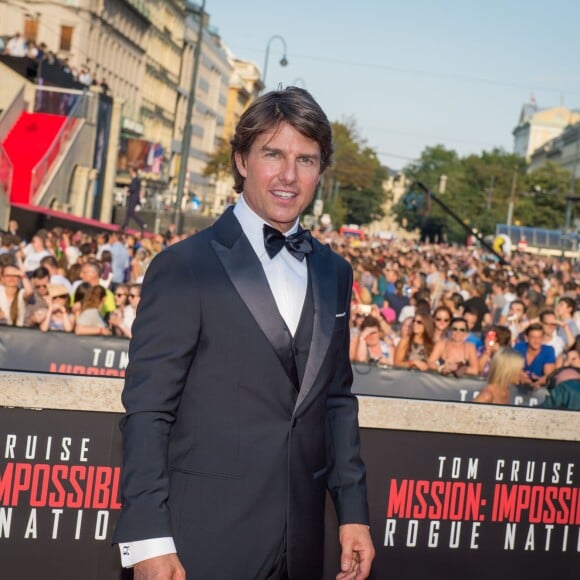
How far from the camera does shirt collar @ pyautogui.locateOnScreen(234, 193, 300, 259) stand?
11.7ft

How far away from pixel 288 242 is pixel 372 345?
962cm

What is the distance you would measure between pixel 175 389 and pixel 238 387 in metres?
0.18

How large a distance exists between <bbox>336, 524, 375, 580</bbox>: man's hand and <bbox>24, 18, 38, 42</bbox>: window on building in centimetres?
7588

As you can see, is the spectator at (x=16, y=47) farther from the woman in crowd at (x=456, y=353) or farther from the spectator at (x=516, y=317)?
the woman in crowd at (x=456, y=353)

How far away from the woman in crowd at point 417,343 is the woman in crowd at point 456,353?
0.34ft

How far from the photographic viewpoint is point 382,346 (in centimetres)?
1330

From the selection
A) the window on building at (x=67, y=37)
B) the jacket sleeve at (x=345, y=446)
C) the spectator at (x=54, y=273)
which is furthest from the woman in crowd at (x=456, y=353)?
the window on building at (x=67, y=37)

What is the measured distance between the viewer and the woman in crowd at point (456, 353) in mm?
12529

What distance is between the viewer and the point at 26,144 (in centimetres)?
4756

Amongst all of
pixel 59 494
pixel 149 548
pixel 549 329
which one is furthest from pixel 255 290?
pixel 549 329

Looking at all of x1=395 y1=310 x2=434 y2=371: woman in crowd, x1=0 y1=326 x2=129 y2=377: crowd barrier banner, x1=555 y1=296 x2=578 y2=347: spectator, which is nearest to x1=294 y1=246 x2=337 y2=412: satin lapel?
x1=0 y1=326 x2=129 y2=377: crowd barrier banner

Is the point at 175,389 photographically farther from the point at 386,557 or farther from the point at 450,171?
the point at 450,171

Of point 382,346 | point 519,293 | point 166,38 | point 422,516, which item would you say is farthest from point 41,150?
Result: point 166,38

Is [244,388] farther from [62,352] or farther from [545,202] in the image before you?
[545,202]
